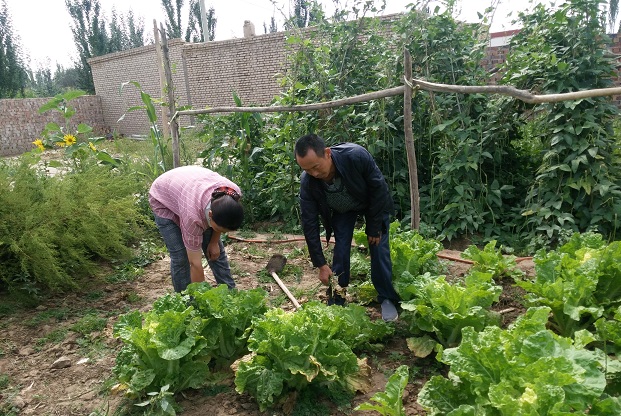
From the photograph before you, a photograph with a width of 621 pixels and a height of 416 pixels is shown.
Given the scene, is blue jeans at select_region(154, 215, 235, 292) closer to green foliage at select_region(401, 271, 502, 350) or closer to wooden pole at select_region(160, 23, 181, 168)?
green foliage at select_region(401, 271, 502, 350)

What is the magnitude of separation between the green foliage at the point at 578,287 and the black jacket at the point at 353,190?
1.05 m

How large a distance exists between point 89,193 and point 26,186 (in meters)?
0.54

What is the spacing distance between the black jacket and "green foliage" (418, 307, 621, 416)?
3.85ft

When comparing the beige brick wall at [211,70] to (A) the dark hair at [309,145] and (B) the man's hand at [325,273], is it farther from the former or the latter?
(A) the dark hair at [309,145]

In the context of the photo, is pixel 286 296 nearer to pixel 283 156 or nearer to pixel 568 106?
pixel 283 156

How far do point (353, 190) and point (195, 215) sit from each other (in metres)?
1.07

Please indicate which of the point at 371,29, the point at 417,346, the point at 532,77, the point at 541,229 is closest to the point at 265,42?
the point at 371,29

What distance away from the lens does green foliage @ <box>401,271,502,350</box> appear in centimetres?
274

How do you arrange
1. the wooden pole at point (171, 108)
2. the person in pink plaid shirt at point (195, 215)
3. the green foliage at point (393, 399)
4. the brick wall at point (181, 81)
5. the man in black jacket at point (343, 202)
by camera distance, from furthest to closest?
the brick wall at point (181, 81), the wooden pole at point (171, 108), the man in black jacket at point (343, 202), the person in pink plaid shirt at point (195, 215), the green foliage at point (393, 399)

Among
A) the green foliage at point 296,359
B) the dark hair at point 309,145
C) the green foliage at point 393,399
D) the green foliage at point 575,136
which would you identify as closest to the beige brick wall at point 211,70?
the green foliage at point 575,136

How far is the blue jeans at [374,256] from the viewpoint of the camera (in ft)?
11.1

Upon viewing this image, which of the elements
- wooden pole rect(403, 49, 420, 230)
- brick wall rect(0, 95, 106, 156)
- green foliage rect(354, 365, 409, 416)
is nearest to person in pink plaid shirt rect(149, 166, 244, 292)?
A: green foliage rect(354, 365, 409, 416)

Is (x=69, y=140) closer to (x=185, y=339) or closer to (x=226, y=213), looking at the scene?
(x=226, y=213)

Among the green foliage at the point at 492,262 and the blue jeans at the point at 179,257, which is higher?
the blue jeans at the point at 179,257
